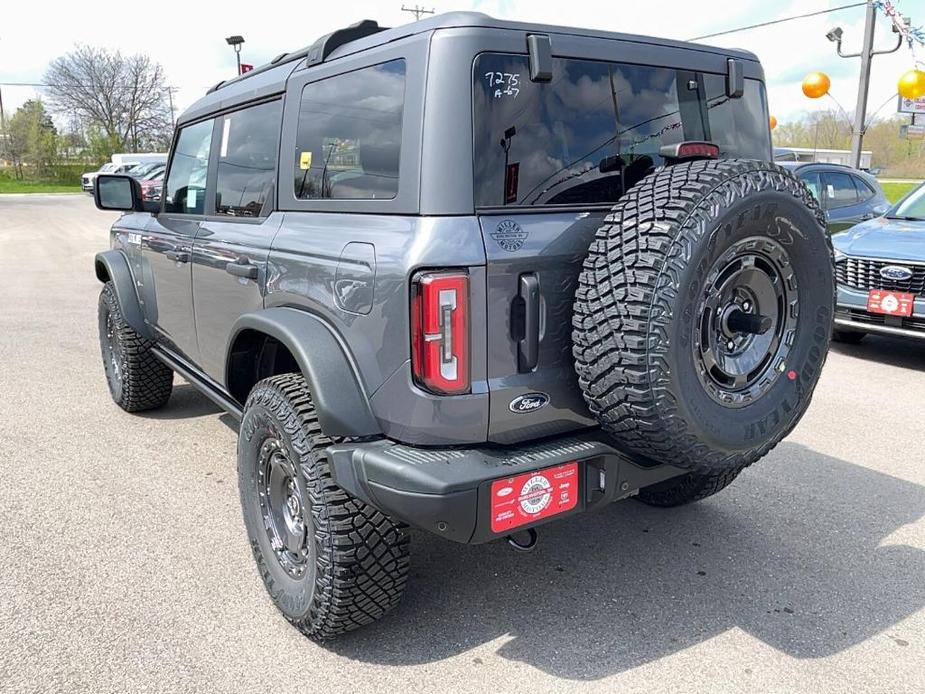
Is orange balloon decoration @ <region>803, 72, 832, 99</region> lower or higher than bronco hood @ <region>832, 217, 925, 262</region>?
higher

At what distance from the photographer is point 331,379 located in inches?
91.7

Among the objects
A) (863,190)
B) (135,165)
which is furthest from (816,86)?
(135,165)

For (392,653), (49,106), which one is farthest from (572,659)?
(49,106)

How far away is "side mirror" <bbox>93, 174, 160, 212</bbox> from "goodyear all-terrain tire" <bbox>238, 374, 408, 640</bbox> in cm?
217

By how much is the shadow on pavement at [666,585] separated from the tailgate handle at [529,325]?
1026 millimetres

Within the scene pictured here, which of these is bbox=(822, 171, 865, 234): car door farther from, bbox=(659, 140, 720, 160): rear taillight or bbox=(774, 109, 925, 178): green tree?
bbox=(774, 109, 925, 178): green tree

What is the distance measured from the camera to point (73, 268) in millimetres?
12180

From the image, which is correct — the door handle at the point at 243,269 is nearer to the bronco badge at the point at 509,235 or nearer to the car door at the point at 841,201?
the bronco badge at the point at 509,235

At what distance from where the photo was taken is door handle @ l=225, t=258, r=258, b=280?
293 centimetres

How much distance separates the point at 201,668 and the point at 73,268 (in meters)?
11.4

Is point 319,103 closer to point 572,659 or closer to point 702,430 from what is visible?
point 702,430

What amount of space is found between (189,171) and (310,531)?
2.34 meters

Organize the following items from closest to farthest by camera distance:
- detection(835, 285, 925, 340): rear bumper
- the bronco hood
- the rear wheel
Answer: the rear wheel → detection(835, 285, 925, 340): rear bumper → the bronco hood

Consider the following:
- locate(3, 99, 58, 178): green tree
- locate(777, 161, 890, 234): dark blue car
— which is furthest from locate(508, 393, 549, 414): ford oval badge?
locate(3, 99, 58, 178): green tree
